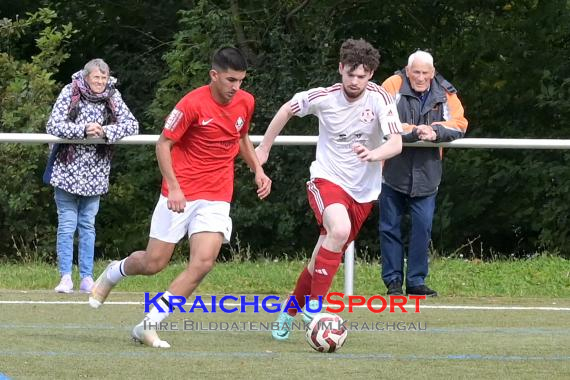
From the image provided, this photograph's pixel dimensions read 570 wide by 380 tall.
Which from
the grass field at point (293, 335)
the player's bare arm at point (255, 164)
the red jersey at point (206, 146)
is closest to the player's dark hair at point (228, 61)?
the red jersey at point (206, 146)

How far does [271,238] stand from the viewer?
20.8 metres

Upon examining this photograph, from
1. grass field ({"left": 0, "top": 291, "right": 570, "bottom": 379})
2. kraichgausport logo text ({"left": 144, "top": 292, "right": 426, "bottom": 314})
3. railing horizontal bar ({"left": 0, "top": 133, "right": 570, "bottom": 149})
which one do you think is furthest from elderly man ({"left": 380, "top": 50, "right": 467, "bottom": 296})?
grass field ({"left": 0, "top": 291, "right": 570, "bottom": 379})

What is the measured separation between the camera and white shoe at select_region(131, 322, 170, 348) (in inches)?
341

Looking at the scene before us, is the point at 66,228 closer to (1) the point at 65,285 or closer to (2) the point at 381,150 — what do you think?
(1) the point at 65,285

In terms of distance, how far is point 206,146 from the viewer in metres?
9.06

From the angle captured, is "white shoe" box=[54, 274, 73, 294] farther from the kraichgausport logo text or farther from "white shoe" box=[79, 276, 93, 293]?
the kraichgausport logo text

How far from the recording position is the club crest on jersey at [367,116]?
942 centimetres

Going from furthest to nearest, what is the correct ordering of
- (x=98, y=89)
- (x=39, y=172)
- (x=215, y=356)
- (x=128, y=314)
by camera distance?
(x=39, y=172) → (x=98, y=89) → (x=128, y=314) → (x=215, y=356)

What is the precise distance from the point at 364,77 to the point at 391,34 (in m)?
13.9

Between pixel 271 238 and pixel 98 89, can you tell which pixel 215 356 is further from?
pixel 271 238

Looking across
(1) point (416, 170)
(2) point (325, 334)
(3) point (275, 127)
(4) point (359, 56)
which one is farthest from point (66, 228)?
(2) point (325, 334)

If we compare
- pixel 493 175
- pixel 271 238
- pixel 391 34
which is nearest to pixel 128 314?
pixel 271 238

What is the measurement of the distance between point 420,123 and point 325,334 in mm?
3666

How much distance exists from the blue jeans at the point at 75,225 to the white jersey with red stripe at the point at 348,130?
9.90 feet
